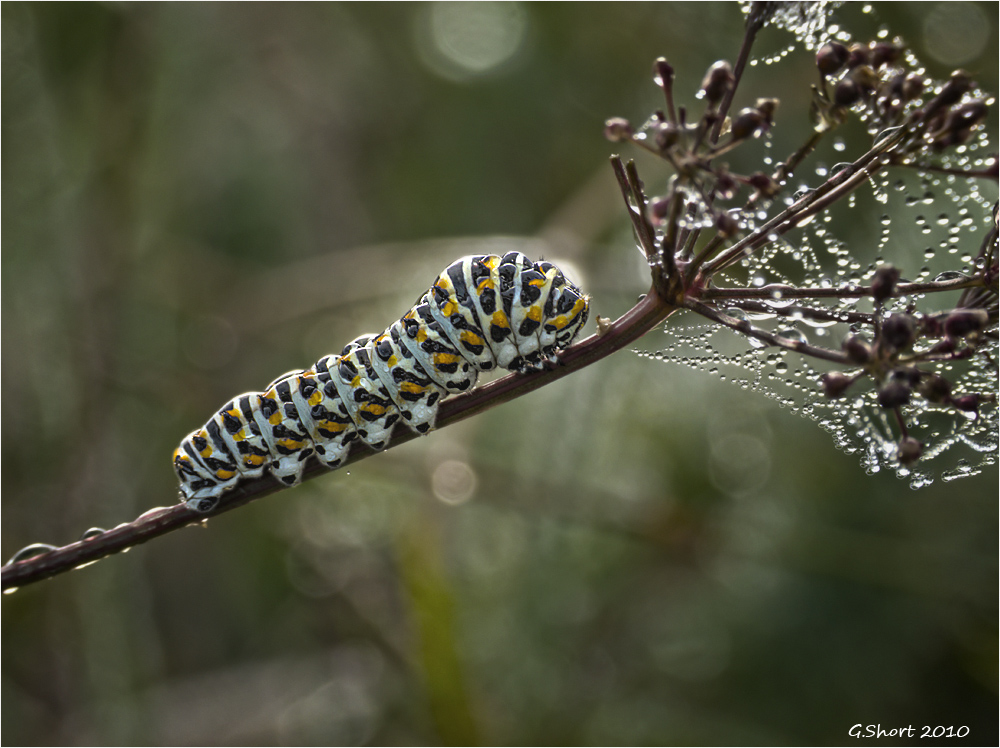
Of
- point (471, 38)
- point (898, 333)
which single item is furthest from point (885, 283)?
point (471, 38)

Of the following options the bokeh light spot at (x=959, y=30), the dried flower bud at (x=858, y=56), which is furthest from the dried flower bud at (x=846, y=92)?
the bokeh light spot at (x=959, y=30)

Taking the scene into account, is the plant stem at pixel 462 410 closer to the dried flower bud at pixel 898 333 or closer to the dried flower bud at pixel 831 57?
the dried flower bud at pixel 898 333

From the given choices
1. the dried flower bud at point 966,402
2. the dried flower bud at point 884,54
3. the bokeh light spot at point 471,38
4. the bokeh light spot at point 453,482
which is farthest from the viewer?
the bokeh light spot at point 471,38

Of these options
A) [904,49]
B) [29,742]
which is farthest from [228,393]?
[904,49]

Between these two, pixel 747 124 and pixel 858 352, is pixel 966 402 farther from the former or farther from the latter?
pixel 747 124

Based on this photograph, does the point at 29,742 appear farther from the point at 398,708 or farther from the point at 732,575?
the point at 732,575

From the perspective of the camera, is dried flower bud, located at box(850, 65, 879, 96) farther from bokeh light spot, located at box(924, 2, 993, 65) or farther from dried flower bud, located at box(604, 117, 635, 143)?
bokeh light spot, located at box(924, 2, 993, 65)
